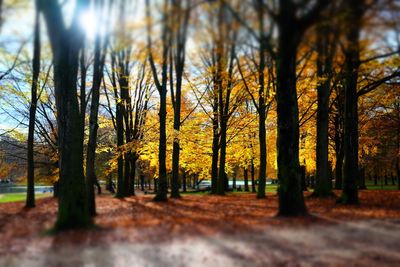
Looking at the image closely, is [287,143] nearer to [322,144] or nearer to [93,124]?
[93,124]

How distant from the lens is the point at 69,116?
10.6 m

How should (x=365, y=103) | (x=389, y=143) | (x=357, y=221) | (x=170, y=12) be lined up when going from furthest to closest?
(x=389, y=143), (x=365, y=103), (x=170, y=12), (x=357, y=221)

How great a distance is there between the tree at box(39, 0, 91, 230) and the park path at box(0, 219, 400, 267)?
6.69 ft

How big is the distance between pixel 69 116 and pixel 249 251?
6664 millimetres

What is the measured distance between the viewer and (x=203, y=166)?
3222cm

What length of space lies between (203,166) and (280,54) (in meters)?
22.6

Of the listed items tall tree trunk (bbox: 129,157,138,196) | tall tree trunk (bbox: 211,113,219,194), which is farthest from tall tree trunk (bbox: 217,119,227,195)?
tall tree trunk (bbox: 129,157,138,196)

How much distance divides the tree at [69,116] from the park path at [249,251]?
2040mm

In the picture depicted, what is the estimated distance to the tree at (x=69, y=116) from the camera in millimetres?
10055

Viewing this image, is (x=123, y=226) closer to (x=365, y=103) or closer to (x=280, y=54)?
(x=280, y=54)

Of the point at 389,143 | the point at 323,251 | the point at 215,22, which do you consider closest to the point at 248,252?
the point at 323,251

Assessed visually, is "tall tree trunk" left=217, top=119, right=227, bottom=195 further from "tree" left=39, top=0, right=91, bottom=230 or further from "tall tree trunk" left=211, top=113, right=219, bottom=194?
"tree" left=39, top=0, right=91, bottom=230

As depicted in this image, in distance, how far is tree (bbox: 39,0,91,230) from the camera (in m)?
10.1

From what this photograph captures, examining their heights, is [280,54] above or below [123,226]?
above
